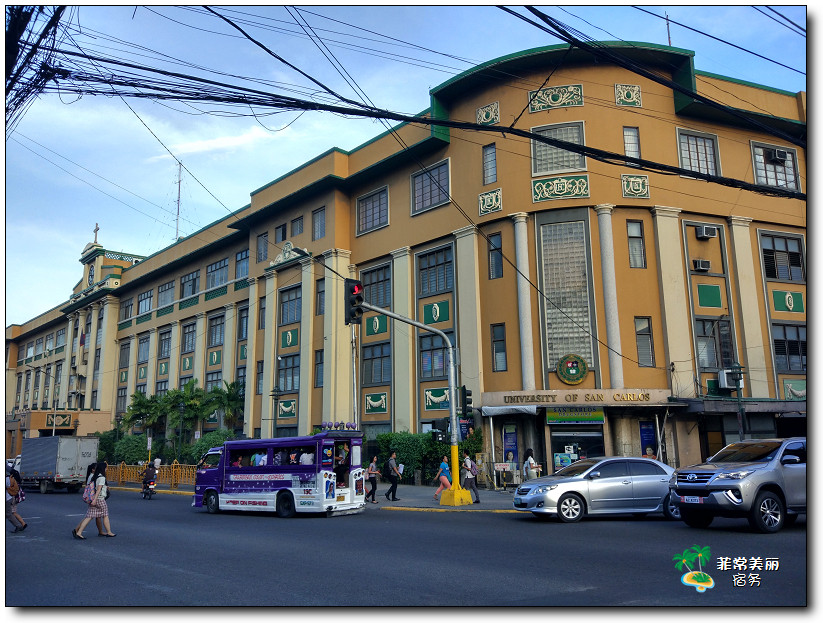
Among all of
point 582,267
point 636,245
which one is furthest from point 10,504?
point 636,245

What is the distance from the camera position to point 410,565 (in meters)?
9.86

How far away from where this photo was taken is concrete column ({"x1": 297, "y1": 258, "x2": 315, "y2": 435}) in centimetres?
3522

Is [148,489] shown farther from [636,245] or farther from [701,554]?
[701,554]

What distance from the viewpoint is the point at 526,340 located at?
2662 centimetres

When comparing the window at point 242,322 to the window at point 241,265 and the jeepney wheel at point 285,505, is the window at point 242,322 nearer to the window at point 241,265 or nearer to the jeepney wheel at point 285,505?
the window at point 241,265

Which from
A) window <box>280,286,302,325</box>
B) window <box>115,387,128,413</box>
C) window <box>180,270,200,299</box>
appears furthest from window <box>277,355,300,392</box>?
window <box>115,387,128,413</box>

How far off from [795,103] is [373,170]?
1894 cm

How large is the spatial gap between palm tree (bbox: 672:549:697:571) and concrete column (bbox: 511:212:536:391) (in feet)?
53.7

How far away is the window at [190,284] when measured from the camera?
4897 centimetres

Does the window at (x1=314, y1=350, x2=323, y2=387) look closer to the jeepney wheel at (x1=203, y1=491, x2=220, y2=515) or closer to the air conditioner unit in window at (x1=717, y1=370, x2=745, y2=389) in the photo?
the jeepney wheel at (x1=203, y1=491, x2=220, y2=515)

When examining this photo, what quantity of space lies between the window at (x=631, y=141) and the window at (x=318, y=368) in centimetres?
1780

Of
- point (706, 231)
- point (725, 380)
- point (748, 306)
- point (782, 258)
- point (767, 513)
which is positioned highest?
point (706, 231)

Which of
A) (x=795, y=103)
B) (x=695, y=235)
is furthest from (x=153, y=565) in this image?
(x=795, y=103)

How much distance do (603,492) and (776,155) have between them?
2034cm
